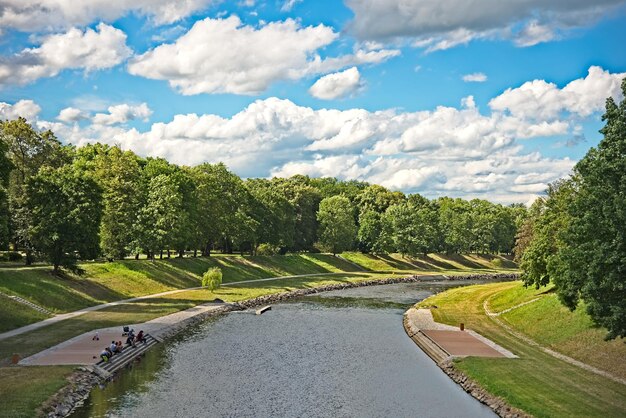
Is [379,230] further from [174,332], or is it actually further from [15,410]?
[15,410]

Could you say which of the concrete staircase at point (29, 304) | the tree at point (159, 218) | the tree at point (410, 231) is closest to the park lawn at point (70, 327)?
the concrete staircase at point (29, 304)

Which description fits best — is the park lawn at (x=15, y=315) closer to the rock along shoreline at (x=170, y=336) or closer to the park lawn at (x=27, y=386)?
the rock along shoreline at (x=170, y=336)

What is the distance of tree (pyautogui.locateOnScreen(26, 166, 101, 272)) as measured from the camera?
76812 mm

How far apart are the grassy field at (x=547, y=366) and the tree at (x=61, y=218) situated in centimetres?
4697

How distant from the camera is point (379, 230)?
169625mm

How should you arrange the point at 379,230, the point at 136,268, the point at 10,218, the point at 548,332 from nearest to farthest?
the point at 548,332
the point at 10,218
the point at 136,268
the point at 379,230

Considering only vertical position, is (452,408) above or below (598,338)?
below

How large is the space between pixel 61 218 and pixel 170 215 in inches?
1041

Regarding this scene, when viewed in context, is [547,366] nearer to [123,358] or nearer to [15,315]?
[123,358]

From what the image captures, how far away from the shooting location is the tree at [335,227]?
15788 centimetres

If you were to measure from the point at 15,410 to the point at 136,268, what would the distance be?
206ft

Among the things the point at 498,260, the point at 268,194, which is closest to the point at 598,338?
the point at 268,194

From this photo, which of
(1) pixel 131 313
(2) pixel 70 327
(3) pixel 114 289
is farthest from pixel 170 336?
(3) pixel 114 289

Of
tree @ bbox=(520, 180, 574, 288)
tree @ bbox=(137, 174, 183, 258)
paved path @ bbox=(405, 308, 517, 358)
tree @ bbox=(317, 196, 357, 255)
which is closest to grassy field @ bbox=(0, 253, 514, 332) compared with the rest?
tree @ bbox=(137, 174, 183, 258)
